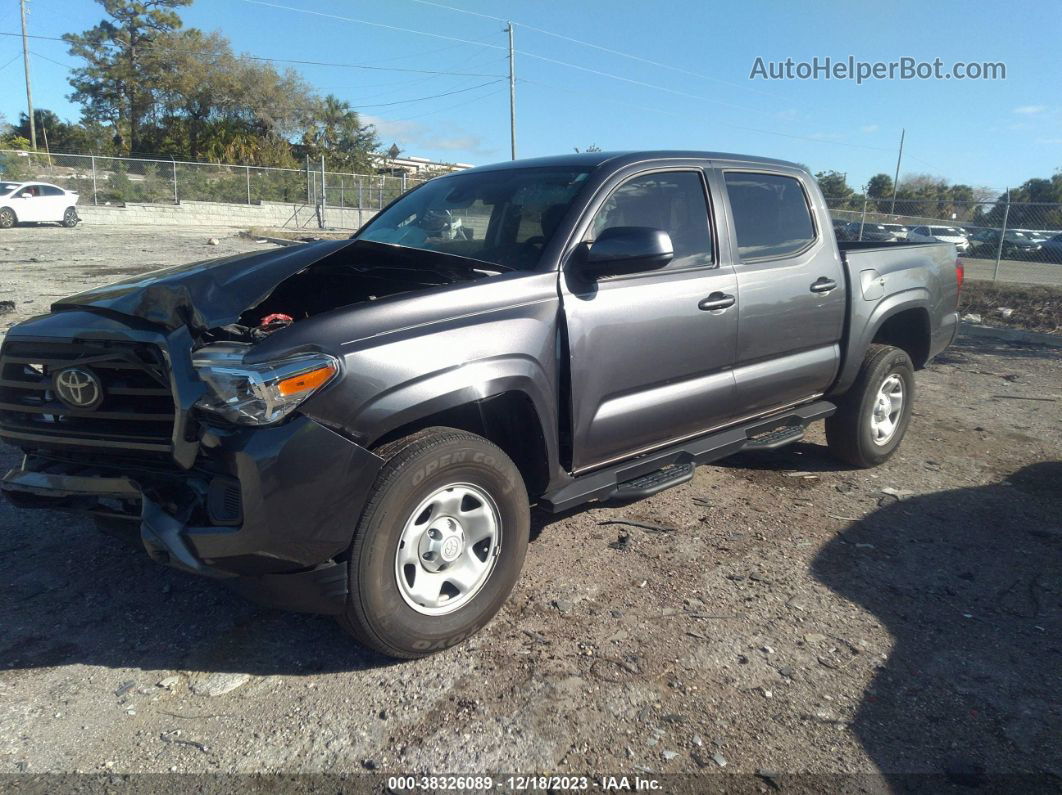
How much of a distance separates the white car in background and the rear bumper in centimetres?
2772

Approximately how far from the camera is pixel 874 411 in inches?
208

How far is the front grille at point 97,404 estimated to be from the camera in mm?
2865

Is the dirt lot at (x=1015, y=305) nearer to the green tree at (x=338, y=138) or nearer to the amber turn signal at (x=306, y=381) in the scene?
the amber turn signal at (x=306, y=381)

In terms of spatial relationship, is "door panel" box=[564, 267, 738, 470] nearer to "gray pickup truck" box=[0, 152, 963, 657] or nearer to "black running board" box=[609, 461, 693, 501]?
"gray pickup truck" box=[0, 152, 963, 657]

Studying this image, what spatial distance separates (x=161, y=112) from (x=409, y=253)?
5151 centimetres

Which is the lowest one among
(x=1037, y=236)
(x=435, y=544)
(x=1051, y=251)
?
(x=435, y=544)

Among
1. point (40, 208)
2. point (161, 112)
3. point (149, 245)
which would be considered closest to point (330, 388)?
point (149, 245)

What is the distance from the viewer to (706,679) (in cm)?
293

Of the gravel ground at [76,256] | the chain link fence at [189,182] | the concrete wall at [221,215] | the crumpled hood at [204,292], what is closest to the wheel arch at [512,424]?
the crumpled hood at [204,292]

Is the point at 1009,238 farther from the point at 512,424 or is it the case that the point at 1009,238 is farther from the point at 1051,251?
the point at 512,424

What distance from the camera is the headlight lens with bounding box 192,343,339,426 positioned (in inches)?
99.6

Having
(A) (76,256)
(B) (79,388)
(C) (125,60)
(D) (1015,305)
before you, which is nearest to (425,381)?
(B) (79,388)

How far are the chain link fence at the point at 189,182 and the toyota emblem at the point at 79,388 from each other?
1144 inches

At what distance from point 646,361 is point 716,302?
616 mm
